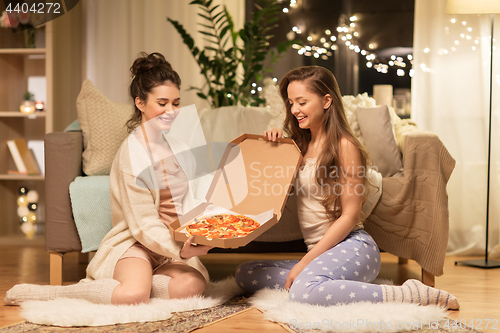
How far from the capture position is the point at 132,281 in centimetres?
149

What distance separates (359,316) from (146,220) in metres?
0.73

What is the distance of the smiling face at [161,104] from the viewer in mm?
1617

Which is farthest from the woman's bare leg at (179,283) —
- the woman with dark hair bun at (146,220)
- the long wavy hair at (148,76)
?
the long wavy hair at (148,76)

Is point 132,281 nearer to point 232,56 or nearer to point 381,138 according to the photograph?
point 381,138

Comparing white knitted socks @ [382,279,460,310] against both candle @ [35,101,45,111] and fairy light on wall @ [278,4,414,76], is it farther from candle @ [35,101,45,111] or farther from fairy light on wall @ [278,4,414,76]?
candle @ [35,101,45,111]

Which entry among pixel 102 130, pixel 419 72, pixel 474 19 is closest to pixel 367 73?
pixel 419 72

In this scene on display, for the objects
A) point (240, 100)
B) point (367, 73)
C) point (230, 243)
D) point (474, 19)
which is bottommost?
point (230, 243)

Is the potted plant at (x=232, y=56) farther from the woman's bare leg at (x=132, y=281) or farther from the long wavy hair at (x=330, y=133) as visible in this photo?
the woman's bare leg at (x=132, y=281)

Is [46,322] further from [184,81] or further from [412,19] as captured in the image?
[412,19]

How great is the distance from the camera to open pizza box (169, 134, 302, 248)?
158 centimetres

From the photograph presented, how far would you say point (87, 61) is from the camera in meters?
3.24

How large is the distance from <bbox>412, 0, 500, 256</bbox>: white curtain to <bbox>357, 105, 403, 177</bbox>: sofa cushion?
744mm

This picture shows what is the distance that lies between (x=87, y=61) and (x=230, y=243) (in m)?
2.40

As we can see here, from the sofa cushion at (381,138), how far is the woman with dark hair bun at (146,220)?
0.95 meters
